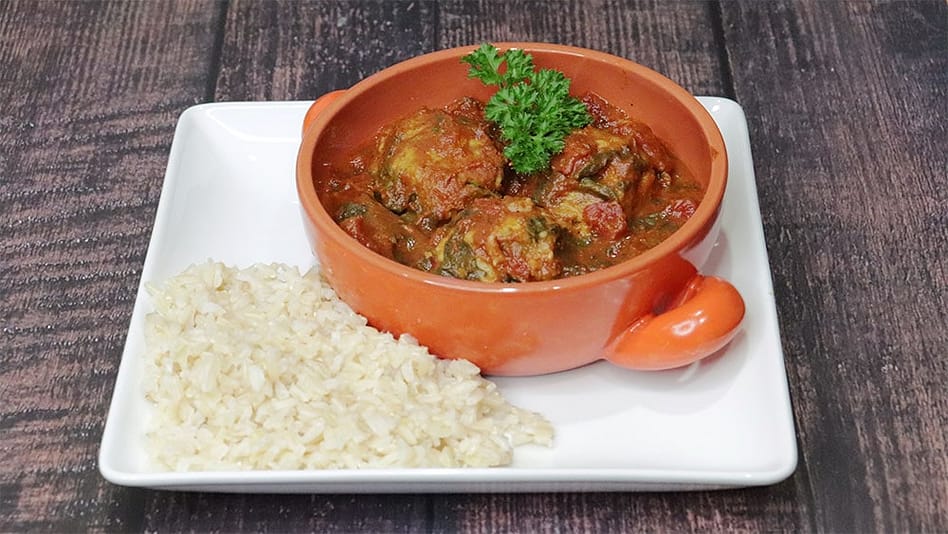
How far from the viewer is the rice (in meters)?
2.20

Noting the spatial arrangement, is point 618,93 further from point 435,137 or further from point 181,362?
point 181,362

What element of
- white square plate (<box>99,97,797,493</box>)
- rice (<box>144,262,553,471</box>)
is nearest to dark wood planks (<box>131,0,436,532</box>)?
white square plate (<box>99,97,797,493</box>)

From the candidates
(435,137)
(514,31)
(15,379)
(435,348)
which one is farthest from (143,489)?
(514,31)

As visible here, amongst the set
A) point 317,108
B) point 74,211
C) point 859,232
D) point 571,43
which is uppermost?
point 317,108

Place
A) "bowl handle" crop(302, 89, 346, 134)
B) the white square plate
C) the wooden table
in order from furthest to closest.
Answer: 1. "bowl handle" crop(302, 89, 346, 134)
2. the wooden table
3. the white square plate

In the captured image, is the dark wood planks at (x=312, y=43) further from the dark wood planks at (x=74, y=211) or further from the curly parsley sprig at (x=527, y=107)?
the curly parsley sprig at (x=527, y=107)

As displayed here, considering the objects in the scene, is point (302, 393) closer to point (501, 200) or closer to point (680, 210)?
point (501, 200)

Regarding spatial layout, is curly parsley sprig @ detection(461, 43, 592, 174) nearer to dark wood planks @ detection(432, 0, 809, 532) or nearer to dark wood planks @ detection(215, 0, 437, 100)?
dark wood planks @ detection(432, 0, 809, 532)

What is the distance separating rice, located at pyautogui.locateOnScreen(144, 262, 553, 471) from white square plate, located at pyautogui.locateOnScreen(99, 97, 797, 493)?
0.05m

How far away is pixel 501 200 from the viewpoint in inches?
93.4

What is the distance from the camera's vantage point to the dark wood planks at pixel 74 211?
2.54 metres

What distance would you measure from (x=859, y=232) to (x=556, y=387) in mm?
1203

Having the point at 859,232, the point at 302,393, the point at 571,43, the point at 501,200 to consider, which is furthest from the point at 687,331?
the point at 571,43

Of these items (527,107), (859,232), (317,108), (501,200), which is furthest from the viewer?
(859,232)
